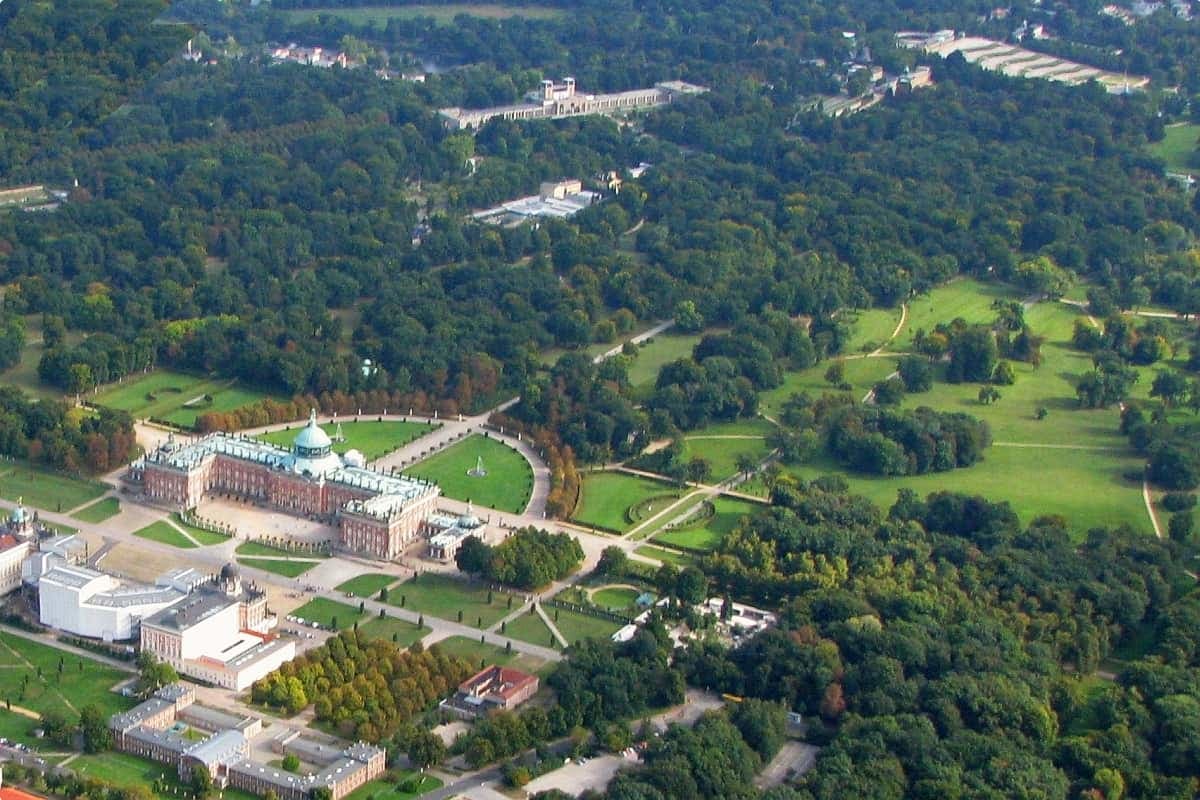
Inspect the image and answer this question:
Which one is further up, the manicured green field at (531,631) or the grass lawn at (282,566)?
the manicured green field at (531,631)

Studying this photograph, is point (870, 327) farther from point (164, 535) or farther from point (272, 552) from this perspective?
point (164, 535)

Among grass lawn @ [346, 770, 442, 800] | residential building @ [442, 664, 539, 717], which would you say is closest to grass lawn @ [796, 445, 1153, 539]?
residential building @ [442, 664, 539, 717]

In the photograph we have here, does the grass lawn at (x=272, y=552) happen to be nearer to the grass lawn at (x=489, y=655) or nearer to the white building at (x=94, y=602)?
the white building at (x=94, y=602)

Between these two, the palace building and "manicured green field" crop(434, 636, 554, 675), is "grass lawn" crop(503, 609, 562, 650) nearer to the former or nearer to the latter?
"manicured green field" crop(434, 636, 554, 675)

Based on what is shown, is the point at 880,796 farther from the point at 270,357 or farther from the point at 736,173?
the point at 736,173

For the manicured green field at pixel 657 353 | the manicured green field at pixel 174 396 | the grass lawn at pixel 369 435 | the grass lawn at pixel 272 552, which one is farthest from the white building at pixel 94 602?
the manicured green field at pixel 657 353

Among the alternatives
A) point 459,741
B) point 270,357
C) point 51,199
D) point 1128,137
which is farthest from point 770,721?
point 1128,137
